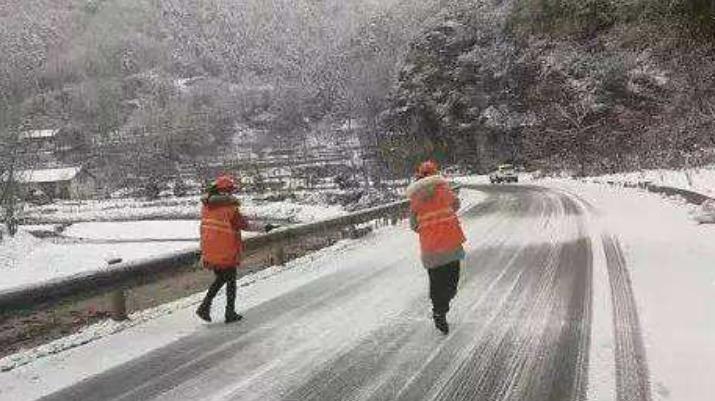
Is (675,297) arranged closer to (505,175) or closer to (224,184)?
(224,184)

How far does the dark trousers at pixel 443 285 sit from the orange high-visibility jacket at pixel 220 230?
245cm

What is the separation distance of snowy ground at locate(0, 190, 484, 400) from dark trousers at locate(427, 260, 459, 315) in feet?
Answer: 8.83

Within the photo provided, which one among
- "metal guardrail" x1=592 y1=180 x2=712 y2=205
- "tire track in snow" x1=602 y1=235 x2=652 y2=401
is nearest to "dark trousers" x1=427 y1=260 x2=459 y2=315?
"tire track in snow" x1=602 y1=235 x2=652 y2=401

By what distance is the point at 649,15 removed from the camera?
57.7 feet

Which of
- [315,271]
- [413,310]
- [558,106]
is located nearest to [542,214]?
[315,271]

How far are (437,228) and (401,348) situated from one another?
4.84ft

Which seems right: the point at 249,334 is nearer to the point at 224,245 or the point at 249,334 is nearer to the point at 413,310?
the point at 224,245

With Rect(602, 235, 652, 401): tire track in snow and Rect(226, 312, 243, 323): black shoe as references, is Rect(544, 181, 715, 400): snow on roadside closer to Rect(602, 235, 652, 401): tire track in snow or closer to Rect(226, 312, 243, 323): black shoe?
Rect(602, 235, 652, 401): tire track in snow

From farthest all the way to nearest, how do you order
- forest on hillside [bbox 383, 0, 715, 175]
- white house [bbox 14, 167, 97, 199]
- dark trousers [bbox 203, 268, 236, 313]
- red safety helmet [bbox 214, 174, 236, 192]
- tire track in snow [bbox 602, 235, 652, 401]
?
white house [bbox 14, 167, 97, 199] < forest on hillside [bbox 383, 0, 715, 175] < dark trousers [bbox 203, 268, 236, 313] < red safety helmet [bbox 214, 174, 236, 192] < tire track in snow [bbox 602, 235, 652, 401]

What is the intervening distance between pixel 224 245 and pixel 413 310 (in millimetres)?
2347

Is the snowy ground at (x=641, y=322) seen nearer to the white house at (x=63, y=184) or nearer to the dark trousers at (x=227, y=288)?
the dark trousers at (x=227, y=288)

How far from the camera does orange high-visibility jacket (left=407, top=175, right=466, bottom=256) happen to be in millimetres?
8359

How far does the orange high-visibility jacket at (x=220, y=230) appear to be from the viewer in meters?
9.33

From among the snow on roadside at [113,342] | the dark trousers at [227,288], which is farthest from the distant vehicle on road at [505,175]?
the dark trousers at [227,288]
